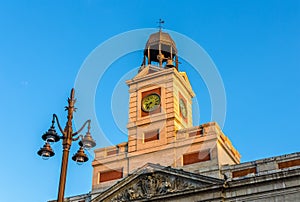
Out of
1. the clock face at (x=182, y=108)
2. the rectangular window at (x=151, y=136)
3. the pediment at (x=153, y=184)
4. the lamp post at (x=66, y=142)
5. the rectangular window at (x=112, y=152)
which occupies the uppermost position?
the clock face at (x=182, y=108)

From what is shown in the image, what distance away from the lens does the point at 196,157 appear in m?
28.4

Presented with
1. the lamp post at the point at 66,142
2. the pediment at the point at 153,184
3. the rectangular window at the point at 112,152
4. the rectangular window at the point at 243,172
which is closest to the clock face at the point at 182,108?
the rectangular window at the point at 112,152

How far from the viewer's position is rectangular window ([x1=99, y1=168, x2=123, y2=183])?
3033cm

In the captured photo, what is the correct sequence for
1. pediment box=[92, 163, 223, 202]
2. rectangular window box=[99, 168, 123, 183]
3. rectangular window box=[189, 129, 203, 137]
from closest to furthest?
pediment box=[92, 163, 223, 202]
rectangular window box=[189, 129, 203, 137]
rectangular window box=[99, 168, 123, 183]

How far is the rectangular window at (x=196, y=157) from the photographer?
92.4ft

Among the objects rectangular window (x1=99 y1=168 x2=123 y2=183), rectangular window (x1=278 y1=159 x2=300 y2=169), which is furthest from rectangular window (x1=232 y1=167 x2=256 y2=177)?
rectangular window (x1=99 y1=168 x2=123 y2=183)

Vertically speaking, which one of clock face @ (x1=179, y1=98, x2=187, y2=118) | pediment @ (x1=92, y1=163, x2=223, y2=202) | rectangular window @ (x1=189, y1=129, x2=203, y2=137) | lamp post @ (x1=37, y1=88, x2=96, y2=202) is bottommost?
lamp post @ (x1=37, y1=88, x2=96, y2=202)

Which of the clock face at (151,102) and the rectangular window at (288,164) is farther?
the clock face at (151,102)

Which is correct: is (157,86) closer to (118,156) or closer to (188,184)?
(118,156)

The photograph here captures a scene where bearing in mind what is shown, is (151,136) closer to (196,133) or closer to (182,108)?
(196,133)

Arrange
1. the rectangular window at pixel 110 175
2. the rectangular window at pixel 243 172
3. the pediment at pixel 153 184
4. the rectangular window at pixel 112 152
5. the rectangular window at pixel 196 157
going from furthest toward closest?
1. the rectangular window at pixel 112 152
2. the rectangular window at pixel 110 175
3. the rectangular window at pixel 196 157
4. the pediment at pixel 153 184
5. the rectangular window at pixel 243 172

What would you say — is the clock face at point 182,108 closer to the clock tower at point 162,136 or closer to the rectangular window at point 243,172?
the clock tower at point 162,136

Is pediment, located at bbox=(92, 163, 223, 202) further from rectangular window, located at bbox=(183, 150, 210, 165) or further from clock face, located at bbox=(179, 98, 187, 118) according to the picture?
clock face, located at bbox=(179, 98, 187, 118)

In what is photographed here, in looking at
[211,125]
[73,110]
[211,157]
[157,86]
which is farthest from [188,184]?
[73,110]
